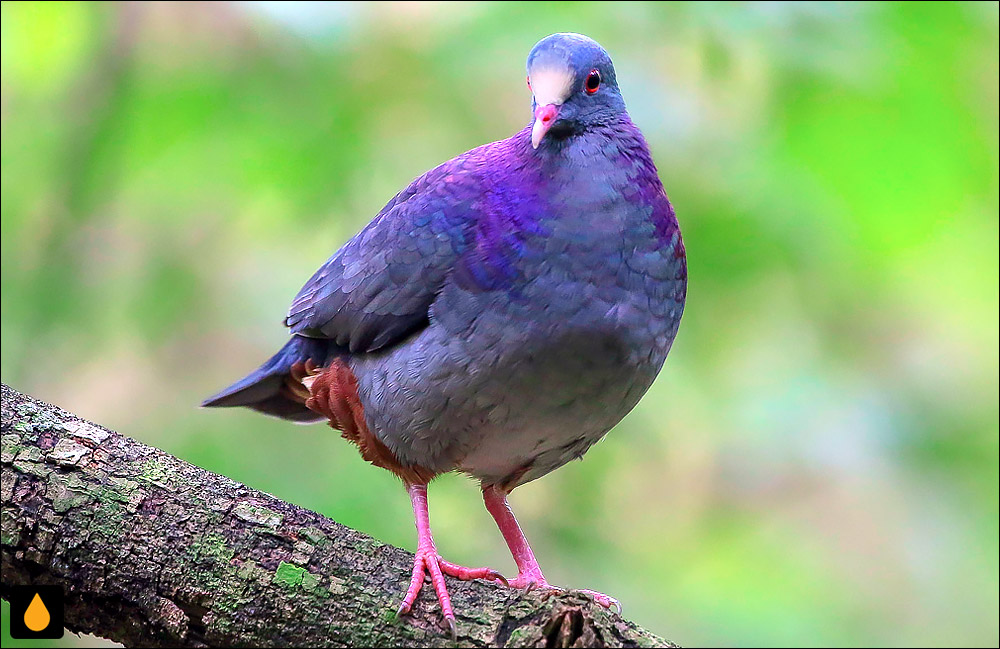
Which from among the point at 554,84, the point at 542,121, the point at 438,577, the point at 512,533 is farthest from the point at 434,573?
the point at 554,84

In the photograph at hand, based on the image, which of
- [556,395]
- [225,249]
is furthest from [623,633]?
[225,249]

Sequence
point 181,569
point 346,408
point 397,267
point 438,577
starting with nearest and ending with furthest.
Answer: point 181,569 → point 438,577 → point 397,267 → point 346,408

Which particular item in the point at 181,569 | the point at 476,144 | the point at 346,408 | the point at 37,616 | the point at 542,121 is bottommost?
the point at 37,616

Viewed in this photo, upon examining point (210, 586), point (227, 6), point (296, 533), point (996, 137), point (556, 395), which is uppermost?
point (996, 137)

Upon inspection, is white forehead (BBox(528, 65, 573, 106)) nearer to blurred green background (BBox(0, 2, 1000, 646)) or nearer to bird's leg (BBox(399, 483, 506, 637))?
blurred green background (BBox(0, 2, 1000, 646))

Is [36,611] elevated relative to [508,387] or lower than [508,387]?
lower

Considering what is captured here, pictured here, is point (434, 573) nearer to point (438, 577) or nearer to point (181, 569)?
point (438, 577)

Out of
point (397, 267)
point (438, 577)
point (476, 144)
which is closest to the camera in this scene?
point (438, 577)

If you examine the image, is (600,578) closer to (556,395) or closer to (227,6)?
(556,395)
